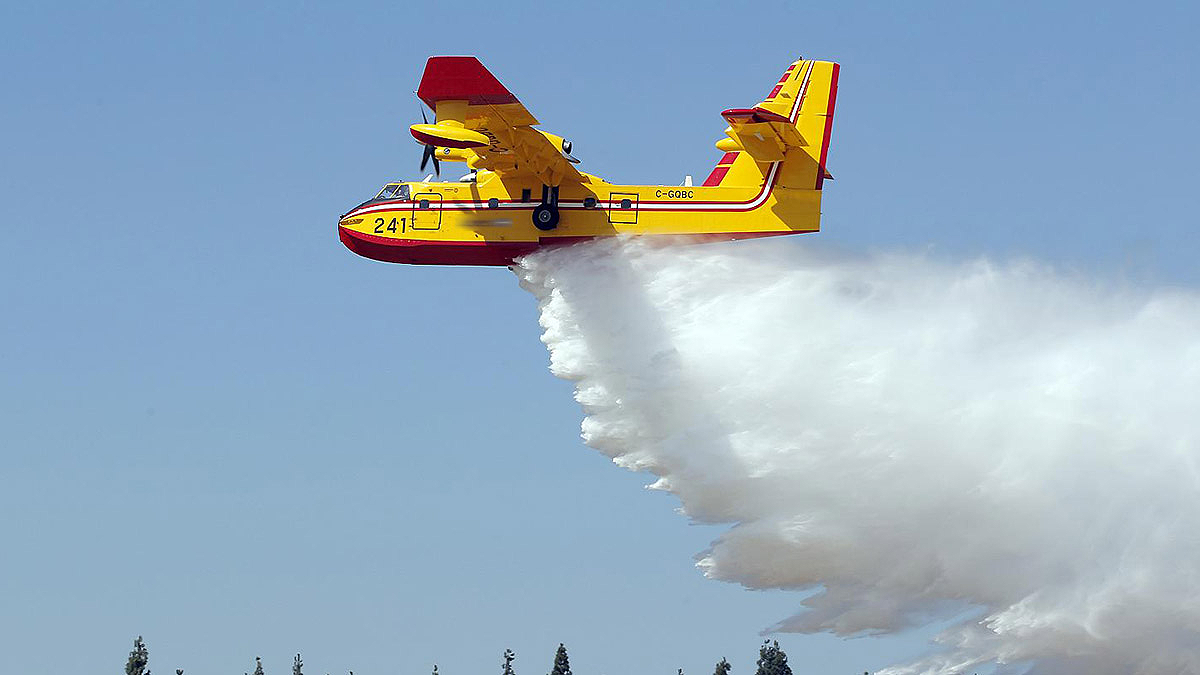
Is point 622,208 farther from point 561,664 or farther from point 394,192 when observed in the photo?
point 561,664

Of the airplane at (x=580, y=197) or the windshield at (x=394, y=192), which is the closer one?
the airplane at (x=580, y=197)

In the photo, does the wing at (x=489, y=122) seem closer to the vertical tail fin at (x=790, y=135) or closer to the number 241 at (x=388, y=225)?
the number 241 at (x=388, y=225)

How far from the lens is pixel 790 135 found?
2962 centimetres

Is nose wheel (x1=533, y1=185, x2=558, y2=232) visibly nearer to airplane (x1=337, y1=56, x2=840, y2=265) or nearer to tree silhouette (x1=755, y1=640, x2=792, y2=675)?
airplane (x1=337, y1=56, x2=840, y2=265)

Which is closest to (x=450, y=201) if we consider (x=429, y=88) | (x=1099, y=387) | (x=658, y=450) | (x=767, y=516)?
(x=429, y=88)

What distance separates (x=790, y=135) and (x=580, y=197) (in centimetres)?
364

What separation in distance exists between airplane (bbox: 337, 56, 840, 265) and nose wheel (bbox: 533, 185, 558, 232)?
0.02 meters

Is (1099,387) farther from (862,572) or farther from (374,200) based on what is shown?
(374,200)

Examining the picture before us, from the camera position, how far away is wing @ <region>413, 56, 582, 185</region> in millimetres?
27898

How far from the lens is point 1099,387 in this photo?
2769 cm

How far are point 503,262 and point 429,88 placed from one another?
4172 mm

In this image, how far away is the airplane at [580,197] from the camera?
30.1m

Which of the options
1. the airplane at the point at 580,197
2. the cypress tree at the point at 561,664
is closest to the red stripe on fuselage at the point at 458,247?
the airplane at the point at 580,197

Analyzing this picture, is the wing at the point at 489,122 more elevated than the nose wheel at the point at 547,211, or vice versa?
the wing at the point at 489,122
